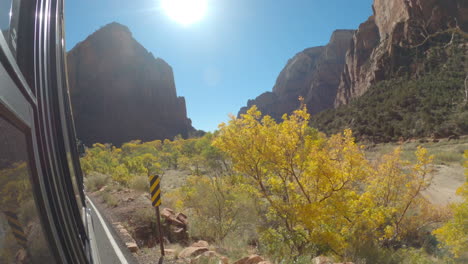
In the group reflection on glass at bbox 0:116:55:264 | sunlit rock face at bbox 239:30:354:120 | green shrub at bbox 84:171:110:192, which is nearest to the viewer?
reflection on glass at bbox 0:116:55:264

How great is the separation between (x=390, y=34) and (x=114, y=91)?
80.2 m

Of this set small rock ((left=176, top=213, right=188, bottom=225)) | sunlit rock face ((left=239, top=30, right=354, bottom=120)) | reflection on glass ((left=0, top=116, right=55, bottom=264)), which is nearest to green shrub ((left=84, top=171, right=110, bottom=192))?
small rock ((left=176, top=213, right=188, bottom=225))

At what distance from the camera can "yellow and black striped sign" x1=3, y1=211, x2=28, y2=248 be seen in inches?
26.4

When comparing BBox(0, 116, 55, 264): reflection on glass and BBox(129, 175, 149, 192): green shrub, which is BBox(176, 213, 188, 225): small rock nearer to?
BBox(129, 175, 149, 192): green shrub

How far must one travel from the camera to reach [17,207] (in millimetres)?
717

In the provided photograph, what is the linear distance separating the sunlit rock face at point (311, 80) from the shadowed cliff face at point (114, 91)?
6206cm

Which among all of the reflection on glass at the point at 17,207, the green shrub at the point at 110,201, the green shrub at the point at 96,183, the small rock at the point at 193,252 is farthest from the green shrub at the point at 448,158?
the reflection on glass at the point at 17,207

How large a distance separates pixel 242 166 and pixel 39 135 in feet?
19.5

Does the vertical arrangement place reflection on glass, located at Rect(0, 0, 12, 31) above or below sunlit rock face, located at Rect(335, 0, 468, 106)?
below

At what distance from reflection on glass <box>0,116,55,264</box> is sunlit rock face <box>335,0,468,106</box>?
122 feet

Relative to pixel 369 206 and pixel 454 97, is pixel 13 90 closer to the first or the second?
pixel 369 206

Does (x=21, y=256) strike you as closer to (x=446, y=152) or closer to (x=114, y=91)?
(x=446, y=152)

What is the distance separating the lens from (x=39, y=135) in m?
1.03

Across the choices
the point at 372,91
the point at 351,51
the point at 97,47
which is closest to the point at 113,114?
the point at 97,47
